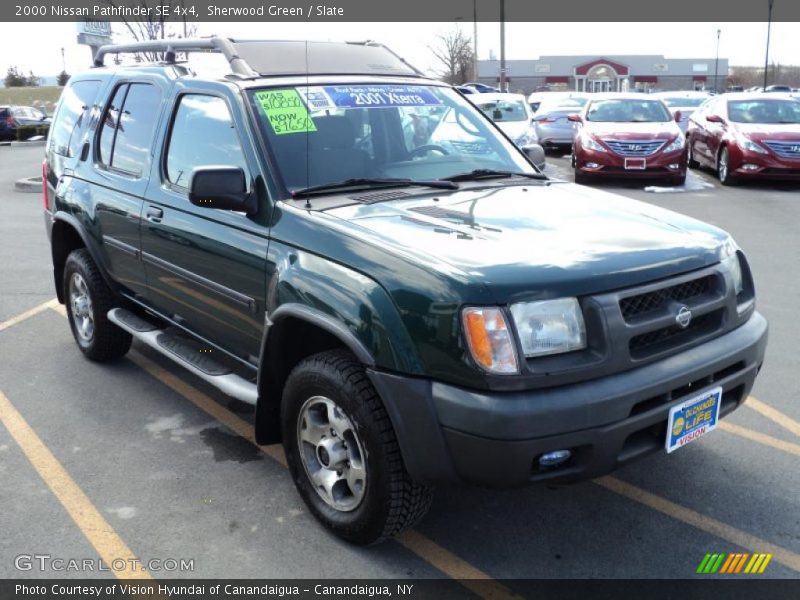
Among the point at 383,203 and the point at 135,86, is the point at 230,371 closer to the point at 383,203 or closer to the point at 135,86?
the point at 383,203

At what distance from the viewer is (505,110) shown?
1697 cm

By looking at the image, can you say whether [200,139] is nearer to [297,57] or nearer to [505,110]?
[297,57]

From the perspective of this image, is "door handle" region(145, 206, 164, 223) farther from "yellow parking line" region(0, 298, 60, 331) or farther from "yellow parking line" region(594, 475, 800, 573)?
"yellow parking line" region(0, 298, 60, 331)

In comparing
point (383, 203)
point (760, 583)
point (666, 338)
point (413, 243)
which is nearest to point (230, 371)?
point (383, 203)

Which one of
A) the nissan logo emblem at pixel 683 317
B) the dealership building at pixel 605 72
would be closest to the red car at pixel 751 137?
the nissan logo emblem at pixel 683 317

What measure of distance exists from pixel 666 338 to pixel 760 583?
101 cm

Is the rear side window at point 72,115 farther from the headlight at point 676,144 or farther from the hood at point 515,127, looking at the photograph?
the hood at point 515,127

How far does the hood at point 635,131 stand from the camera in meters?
13.6

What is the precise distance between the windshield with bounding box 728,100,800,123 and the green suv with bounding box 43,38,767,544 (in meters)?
10.7

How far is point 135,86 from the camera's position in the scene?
192 inches

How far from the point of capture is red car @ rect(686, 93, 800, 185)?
13.0 m

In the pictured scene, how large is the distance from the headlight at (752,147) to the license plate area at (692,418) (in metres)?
11.3

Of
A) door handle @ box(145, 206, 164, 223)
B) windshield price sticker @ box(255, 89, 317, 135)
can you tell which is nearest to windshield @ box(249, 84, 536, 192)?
windshield price sticker @ box(255, 89, 317, 135)

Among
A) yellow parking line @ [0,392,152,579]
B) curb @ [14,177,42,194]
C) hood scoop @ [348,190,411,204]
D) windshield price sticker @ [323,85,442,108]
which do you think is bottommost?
yellow parking line @ [0,392,152,579]
